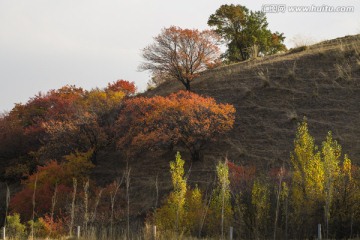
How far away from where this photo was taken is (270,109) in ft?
137

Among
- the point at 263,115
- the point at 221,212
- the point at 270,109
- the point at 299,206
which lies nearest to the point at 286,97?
the point at 270,109

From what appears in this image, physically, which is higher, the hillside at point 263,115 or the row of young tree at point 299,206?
the hillside at point 263,115

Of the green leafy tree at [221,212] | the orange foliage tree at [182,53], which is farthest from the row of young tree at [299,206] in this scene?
the orange foliage tree at [182,53]

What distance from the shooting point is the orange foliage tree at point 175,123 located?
35.0 m

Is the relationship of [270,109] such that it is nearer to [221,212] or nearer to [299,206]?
[221,212]

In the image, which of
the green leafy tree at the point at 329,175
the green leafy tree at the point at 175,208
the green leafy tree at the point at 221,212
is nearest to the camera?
the green leafy tree at the point at 329,175

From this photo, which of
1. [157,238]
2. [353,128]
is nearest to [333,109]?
[353,128]

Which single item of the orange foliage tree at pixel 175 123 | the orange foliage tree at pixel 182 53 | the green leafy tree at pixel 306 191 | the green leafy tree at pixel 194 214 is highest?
the orange foliage tree at pixel 182 53

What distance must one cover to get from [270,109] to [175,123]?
34.0ft

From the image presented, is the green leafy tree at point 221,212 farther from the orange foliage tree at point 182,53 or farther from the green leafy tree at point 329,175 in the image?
the orange foliage tree at point 182,53

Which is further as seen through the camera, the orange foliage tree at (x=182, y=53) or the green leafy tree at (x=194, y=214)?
the orange foliage tree at (x=182, y=53)

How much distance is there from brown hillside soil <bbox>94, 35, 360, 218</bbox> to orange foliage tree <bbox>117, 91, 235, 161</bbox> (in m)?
1.50

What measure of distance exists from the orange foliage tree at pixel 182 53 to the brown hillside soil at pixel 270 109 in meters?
2.27

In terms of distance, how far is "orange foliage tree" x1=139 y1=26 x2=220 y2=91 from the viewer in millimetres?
46531
